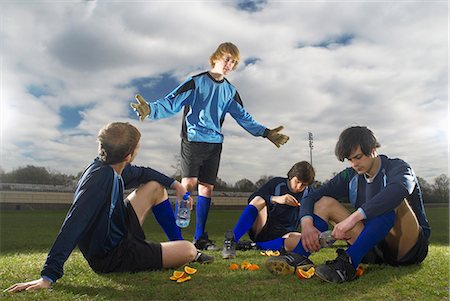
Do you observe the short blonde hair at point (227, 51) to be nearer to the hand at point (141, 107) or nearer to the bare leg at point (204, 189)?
the hand at point (141, 107)

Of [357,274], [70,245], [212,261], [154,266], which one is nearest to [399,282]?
[357,274]

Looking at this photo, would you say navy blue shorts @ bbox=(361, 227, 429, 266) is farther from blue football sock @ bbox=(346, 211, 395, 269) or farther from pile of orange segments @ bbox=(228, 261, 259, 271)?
pile of orange segments @ bbox=(228, 261, 259, 271)

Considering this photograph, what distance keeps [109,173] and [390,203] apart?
2.00m

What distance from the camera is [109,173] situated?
2.72m

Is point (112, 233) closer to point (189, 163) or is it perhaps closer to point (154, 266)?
point (154, 266)

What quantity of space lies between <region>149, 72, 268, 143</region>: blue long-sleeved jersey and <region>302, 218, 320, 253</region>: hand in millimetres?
2137

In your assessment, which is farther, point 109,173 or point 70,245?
point 109,173

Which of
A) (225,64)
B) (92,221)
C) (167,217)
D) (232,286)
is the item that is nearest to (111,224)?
(92,221)

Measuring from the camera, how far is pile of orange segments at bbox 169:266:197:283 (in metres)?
2.87

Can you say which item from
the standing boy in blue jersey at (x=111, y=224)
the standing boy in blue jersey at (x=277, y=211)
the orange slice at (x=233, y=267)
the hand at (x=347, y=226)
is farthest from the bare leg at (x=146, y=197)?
the hand at (x=347, y=226)

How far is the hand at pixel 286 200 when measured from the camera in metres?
4.40

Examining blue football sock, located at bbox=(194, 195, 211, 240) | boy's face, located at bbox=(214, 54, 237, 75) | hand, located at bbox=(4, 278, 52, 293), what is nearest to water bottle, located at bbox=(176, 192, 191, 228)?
blue football sock, located at bbox=(194, 195, 211, 240)

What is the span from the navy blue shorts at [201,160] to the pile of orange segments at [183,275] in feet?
6.14

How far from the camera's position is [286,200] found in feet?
14.5
